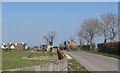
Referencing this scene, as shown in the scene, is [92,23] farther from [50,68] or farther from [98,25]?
[50,68]

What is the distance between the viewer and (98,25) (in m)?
118

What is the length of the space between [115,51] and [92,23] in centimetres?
6434

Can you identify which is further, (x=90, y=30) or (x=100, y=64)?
(x=90, y=30)

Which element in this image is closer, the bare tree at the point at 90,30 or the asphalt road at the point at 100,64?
the asphalt road at the point at 100,64

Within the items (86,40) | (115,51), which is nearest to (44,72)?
(115,51)

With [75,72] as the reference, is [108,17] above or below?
above

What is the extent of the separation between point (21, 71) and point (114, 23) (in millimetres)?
97112

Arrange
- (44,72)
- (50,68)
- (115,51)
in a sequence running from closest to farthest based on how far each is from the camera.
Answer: (44,72), (50,68), (115,51)

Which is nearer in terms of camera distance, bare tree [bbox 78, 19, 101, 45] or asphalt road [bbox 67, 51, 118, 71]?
asphalt road [bbox 67, 51, 118, 71]

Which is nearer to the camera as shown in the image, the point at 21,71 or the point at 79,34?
the point at 21,71

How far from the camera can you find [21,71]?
26.6 ft

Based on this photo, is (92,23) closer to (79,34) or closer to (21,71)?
(79,34)

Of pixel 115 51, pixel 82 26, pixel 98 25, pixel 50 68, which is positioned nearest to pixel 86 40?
pixel 82 26

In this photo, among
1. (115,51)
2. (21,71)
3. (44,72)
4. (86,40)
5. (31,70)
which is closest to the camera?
(21,71)
